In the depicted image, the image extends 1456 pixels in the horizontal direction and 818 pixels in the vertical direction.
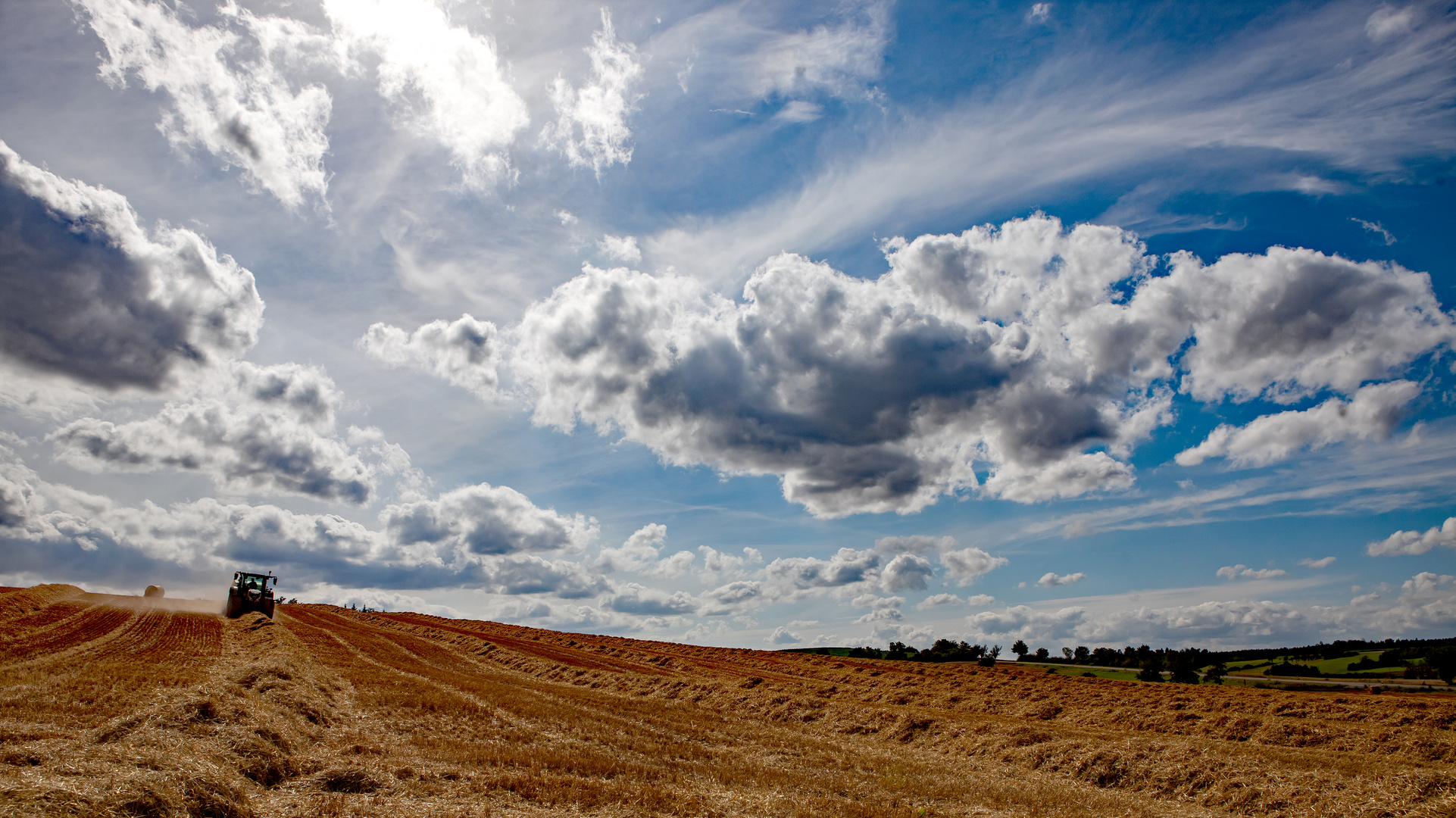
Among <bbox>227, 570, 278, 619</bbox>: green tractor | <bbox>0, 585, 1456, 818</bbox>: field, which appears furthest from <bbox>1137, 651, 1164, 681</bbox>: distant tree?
<bbox>227, 570, 278, 619</bbox>: green tractor

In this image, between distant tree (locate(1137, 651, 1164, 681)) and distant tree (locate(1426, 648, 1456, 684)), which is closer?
distant tree (locate(1426, 648, 1456, 684))

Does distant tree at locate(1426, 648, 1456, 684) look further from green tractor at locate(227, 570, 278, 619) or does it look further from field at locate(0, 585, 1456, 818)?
green tractor at locate(227, 570, 278, 619)

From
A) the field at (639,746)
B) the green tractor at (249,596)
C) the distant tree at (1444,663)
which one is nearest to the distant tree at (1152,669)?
the distant tree at (1444,663)

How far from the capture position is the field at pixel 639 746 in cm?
1165

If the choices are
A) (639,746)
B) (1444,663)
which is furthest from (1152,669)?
(639,746)

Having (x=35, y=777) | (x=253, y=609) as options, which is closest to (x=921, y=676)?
(x=35, y=777)

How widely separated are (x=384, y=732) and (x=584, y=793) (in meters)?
8.05

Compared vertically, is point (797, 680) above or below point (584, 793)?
Answer: below

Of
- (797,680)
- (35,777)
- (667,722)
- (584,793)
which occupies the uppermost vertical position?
(35,777)

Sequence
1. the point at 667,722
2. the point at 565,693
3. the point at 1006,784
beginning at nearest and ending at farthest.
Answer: the point at 1006,784 < the point at 667,722 < the point at 565,693

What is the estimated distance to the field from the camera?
38.2 feet

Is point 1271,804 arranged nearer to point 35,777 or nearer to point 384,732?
point 384,732

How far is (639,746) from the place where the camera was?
18.1 meters

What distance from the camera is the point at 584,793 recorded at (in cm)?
1266
